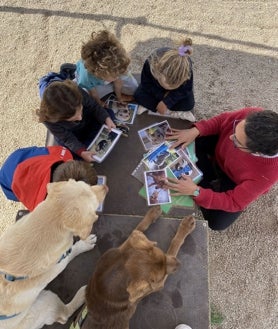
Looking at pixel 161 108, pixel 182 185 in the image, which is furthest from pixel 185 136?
pixel 182 185

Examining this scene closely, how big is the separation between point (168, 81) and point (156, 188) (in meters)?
1.14

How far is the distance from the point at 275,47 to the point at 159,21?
1.83 metres

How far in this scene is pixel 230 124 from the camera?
3.83 m

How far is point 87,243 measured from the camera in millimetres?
3406

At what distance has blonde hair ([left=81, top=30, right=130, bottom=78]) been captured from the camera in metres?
3.55

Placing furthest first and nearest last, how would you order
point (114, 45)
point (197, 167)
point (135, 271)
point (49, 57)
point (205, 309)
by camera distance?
point (49, 57), point (197, 167), point (114, 45), point (205, 309), point (135, 271)

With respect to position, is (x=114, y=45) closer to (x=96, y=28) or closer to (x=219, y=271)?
(x=96, y=28)

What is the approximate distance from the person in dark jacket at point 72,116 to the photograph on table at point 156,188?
0.67 metres

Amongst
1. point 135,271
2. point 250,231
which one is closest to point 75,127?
point 135,271

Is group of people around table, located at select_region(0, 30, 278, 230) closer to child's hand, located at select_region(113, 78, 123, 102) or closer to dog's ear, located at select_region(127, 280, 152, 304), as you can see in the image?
child's hand, located at select_region(113, 78, 123, 102)

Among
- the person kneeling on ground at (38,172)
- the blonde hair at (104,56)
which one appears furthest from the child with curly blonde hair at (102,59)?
the person kneeling on ground at (38,172)

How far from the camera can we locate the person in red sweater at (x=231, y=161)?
309 centimetres

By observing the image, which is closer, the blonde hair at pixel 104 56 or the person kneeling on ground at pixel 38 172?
the person kneeling on ground at pixel 38 172

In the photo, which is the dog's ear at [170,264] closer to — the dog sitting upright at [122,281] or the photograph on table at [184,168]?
the dog sitting upright at [122,281]
